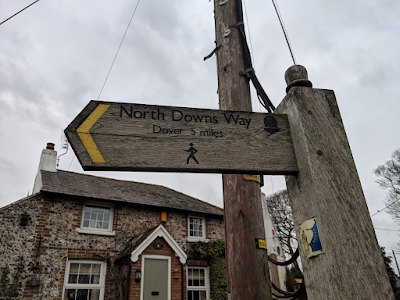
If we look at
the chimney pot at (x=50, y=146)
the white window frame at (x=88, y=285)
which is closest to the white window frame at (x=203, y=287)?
the white window frame at (x=88, y=285)

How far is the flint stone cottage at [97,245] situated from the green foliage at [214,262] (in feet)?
0.14

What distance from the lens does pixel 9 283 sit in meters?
9.52

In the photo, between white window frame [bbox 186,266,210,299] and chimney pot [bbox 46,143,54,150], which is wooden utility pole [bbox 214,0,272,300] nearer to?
white window frame [bbox 186,266,210,299]

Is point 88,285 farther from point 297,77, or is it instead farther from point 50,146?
point 297,77

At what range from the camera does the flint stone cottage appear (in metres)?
10.1

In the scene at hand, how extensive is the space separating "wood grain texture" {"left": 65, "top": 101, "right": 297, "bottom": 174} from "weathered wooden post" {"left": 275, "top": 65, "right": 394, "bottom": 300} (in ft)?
0.37

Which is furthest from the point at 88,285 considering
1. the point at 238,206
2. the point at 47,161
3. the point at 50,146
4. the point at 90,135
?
the point at 90,135

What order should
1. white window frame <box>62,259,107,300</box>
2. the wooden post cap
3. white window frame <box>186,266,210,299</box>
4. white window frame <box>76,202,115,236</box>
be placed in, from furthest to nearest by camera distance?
white window frame <box>186,266,210,299</box>
white window frame <box>76,202,115,236</box>
white window frame <box>62,259,107,300</box>
the wooden post cap

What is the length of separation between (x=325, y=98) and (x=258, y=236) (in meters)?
1.41

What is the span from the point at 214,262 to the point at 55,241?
6966mm

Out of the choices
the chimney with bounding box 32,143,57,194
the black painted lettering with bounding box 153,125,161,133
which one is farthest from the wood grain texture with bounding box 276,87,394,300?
the chimney with bounding box 32,143,57,194

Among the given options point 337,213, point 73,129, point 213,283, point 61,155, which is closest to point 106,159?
point 73,129

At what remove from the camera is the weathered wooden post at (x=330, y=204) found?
46.2 inches

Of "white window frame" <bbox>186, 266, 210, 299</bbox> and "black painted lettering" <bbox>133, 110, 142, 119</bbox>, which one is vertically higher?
"black painted lettering" <bbox>133, 110, 142, 119</bbox>
